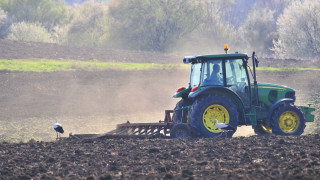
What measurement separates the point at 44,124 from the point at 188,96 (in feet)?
27.7

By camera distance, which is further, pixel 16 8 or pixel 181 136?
pixel 16 8

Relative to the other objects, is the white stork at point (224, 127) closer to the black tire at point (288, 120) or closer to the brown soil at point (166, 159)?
the brown soil at point (166, 159)

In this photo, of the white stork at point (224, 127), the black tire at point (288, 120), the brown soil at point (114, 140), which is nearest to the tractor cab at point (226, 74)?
the black tire at point (288, 120)

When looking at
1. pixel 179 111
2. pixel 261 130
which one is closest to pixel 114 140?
pixel 179 111

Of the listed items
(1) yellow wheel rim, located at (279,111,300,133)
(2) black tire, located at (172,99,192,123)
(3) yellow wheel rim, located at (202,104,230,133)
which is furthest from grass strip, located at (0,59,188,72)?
(1) yellow wheel rim, located at (279,111,300,133)

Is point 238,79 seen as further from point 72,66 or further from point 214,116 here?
point 72,66

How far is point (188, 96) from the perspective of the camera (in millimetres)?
14469

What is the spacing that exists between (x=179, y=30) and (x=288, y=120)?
39550 millimetres

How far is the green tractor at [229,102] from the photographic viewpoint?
14273 mm

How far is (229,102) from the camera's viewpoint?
46.8ft

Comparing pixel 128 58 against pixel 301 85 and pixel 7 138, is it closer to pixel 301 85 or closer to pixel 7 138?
pixel 301 85

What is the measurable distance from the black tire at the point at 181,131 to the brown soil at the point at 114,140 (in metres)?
0.70

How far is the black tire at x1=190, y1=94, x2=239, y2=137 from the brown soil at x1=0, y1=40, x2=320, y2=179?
1.98 feet

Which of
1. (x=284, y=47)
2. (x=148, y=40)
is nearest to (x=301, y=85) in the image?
(x=284, y=47)
